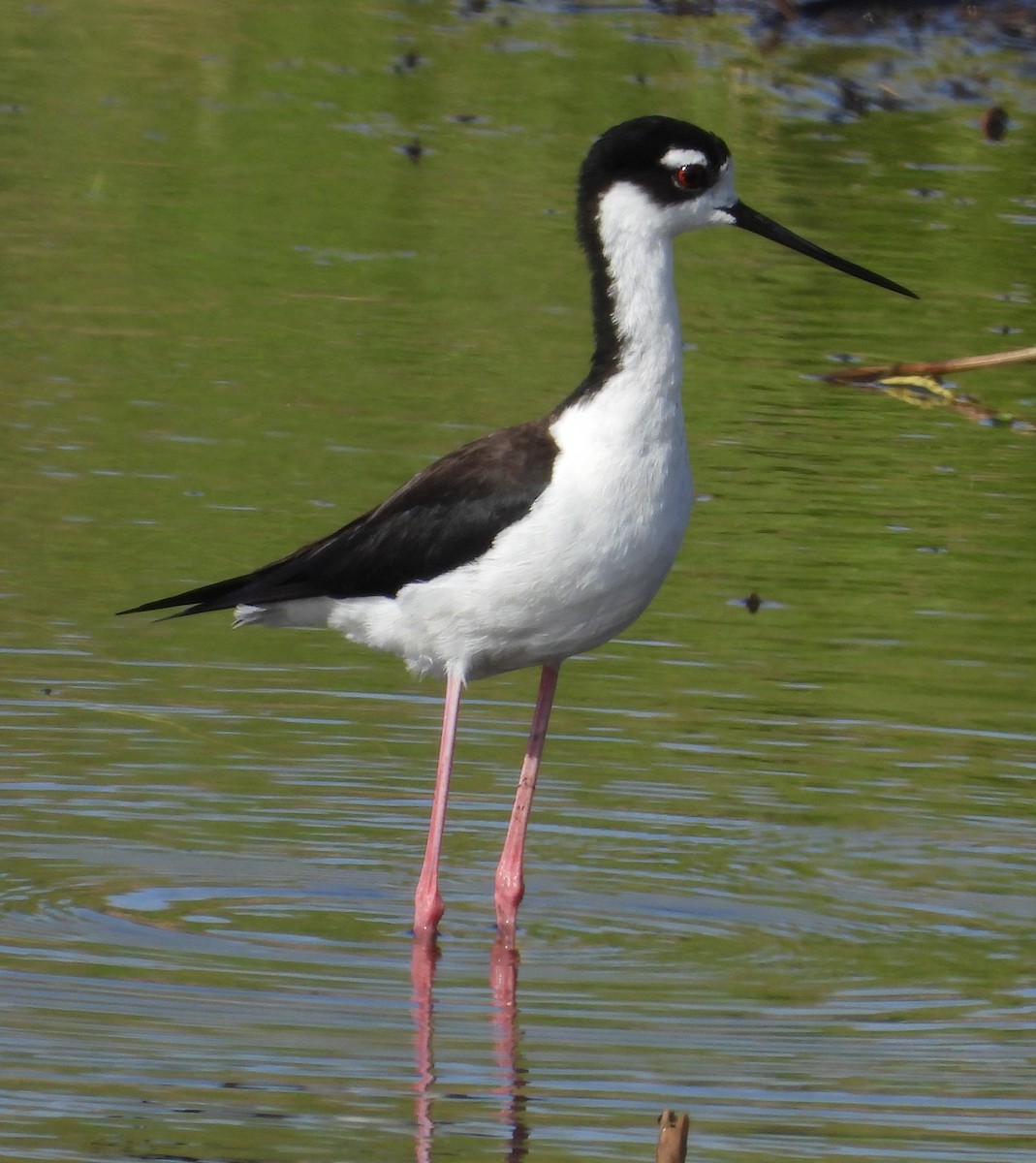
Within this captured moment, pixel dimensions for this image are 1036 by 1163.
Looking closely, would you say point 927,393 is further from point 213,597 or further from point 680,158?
point 213,597

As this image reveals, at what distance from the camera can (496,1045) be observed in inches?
221

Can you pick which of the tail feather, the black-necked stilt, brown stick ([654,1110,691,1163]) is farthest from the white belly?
brown stick ([654,1110,691,1163])

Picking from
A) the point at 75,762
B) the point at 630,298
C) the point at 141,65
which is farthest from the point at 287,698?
the point at 141,65

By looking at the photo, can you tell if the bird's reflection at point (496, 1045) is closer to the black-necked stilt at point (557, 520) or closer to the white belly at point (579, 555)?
the black-necked stilt at point (557, 520)

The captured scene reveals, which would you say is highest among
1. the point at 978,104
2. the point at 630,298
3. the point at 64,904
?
the point at 630,298

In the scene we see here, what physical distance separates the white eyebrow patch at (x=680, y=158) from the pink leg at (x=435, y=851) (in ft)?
4.19

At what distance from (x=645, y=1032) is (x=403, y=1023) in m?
0.49

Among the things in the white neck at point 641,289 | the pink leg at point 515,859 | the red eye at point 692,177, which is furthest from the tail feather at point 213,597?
the red eye at point 692,177

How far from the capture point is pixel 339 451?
10414 millimetres

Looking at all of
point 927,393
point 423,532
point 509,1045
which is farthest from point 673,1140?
point 927,393

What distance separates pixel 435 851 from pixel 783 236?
1749 millimetres

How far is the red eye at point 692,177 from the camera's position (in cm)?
643

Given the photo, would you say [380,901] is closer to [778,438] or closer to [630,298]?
[630,298]

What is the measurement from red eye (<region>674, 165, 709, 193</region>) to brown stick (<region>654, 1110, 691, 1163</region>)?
113 inches
